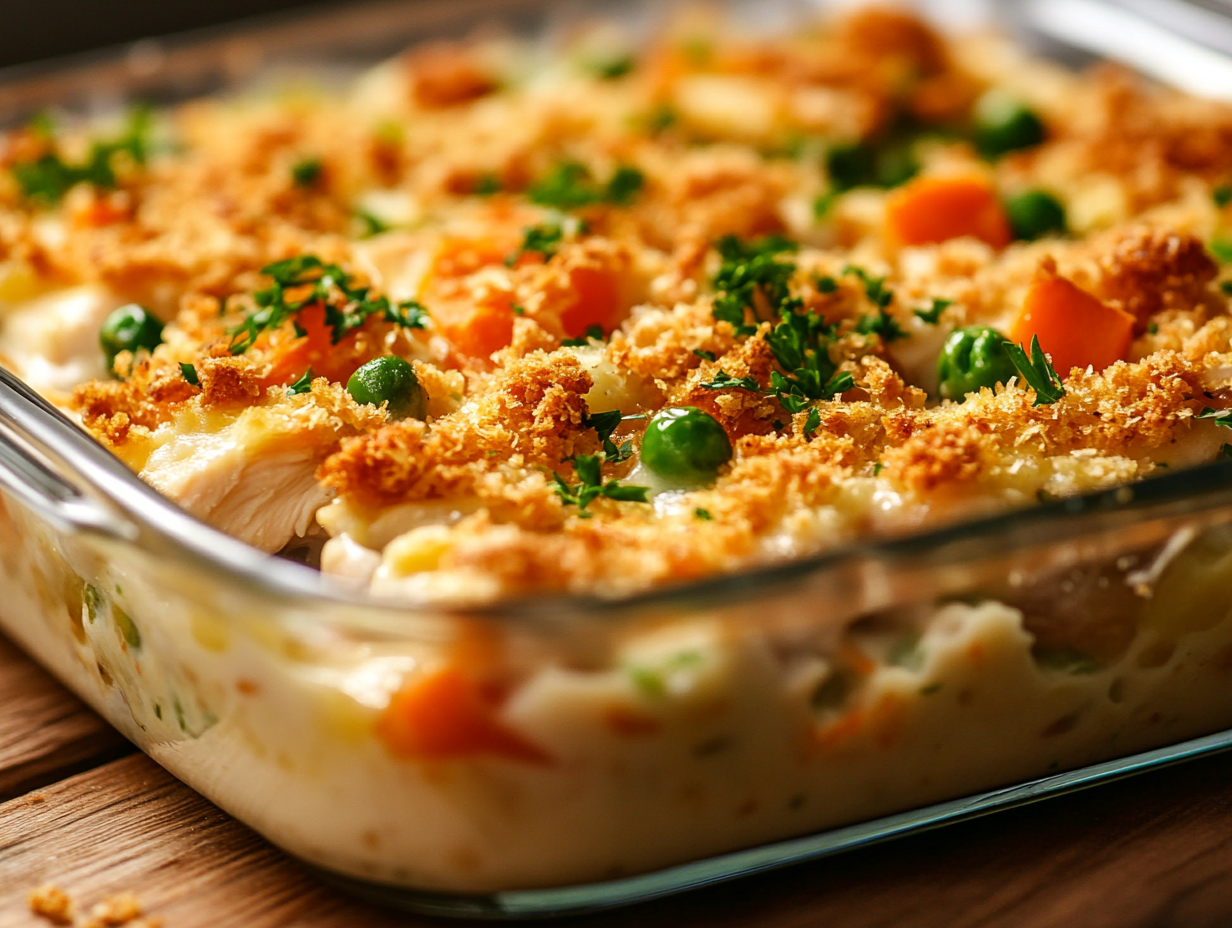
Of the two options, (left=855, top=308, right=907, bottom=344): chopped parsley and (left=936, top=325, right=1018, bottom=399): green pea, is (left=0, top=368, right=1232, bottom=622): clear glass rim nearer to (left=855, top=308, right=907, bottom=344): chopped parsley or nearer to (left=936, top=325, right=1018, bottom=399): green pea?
(left=936, top=325, right=1018, bottom=399): green pea

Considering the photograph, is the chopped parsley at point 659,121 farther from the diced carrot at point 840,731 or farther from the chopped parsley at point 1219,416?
the diced carrot at point 840,731

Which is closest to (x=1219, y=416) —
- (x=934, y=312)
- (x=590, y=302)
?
(x=934, y=312)

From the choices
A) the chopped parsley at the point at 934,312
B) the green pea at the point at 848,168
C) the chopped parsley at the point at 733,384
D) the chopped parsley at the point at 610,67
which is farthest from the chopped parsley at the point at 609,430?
the chopped parsley at the point at 610,67

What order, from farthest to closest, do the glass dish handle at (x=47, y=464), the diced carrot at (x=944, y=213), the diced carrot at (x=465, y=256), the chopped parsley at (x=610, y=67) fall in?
the chopped parsley at (x=610, y=67) → the diced carrot at (x=944, y=213) → the diced carrot at (x=465, y=256) → the glass dish handle at (x=47, y=464)

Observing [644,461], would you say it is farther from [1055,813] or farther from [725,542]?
[1055,813]

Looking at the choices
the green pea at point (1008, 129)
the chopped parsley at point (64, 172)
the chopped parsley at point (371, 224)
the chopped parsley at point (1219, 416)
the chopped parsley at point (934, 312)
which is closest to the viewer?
the chopped parsley at point (1219, 416)

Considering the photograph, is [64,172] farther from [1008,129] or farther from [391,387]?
[1008,129]

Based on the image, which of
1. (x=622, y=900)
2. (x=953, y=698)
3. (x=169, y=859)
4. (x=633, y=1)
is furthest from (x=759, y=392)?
(x=633, y=1)
